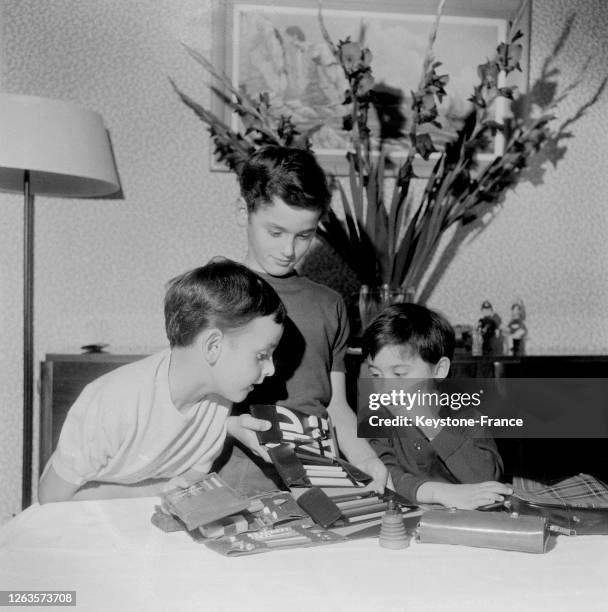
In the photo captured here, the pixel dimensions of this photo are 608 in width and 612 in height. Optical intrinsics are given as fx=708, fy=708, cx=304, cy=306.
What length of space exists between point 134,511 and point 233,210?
1289 millimetres

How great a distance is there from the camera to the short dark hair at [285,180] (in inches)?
52.7

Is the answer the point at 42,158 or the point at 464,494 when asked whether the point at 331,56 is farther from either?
the point at 464,494

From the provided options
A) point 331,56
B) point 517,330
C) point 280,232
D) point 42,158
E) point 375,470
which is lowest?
point 375,470

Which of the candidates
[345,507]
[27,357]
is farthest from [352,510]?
[27,357]

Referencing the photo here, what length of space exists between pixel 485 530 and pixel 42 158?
53.7 inches

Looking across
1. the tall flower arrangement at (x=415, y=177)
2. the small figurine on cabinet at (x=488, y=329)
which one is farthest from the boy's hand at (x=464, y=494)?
the small figurine on cabinet at (x=488, y=329)

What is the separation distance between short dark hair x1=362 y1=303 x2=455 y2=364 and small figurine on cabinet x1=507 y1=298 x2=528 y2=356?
705 millimetres

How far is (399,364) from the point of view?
4.52 ft

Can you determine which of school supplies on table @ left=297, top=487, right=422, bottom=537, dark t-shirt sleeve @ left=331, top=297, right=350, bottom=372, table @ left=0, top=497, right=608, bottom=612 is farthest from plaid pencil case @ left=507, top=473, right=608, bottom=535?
dark t-shirt sleeve @ left=331, top=297, right=350, bottom=372

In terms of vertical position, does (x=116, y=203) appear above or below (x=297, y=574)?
above

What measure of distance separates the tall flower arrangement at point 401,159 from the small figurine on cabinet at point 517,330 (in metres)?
0.30

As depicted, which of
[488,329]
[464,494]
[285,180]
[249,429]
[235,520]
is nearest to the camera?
[235,520]

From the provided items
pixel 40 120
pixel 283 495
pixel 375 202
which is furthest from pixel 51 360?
pixel 283 495

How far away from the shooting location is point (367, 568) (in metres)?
0.75
